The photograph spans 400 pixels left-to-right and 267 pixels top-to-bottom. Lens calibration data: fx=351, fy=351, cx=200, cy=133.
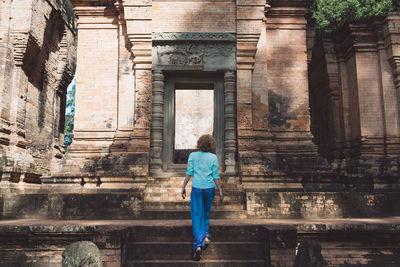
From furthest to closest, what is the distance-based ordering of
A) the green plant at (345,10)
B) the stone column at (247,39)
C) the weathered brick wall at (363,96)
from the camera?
1. the green plant at (345,10)
2. the weathered brick wall at (363,96)
3. the stone column at (247,39)

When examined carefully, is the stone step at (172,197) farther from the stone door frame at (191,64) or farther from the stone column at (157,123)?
the stone door frame at (191,64)

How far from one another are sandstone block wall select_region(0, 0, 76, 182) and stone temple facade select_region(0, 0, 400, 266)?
47 mm

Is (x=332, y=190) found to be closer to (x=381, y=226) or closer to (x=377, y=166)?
(x=381, y=226)

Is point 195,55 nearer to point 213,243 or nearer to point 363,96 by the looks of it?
point 213,243

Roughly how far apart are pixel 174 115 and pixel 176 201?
98.2 inches

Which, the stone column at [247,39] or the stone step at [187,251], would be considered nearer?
the stone step at [187,251]

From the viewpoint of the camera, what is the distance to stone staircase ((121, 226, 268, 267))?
505cm

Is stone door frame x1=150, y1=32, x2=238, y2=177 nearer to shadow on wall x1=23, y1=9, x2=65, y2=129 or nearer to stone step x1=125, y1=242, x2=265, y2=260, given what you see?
stone step x1=125, y1=242, x2=265, y2=260

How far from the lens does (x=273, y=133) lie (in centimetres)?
906

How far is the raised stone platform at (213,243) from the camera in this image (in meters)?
4.98

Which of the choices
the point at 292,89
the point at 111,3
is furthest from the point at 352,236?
the point at 111,3

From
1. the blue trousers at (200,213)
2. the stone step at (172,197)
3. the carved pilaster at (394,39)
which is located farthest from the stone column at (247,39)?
the carved pilaster at (394,39)

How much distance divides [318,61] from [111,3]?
27.1 ft

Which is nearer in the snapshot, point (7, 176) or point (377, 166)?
point (7, 176)
